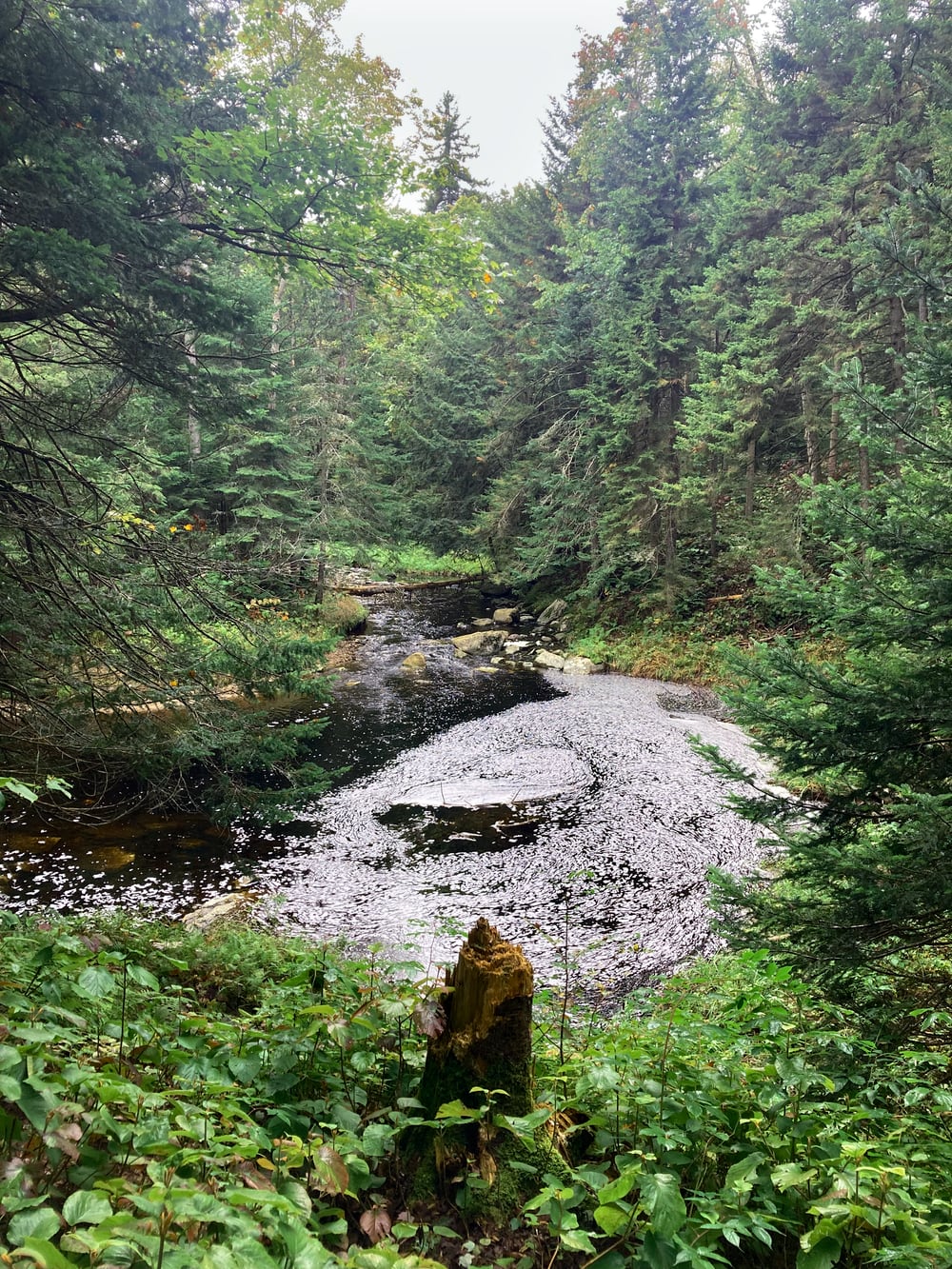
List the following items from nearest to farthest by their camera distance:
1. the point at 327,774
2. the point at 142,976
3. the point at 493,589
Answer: the point at 142,976
the point at 327,774
the point at 493,589

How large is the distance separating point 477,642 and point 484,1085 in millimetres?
17194

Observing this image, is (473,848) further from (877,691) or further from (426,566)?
(426,566)

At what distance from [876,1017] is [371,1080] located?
246 cm

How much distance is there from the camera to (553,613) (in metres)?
21.5

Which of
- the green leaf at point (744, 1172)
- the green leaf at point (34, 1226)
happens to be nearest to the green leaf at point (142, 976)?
the green leaf at point (34, 1226)

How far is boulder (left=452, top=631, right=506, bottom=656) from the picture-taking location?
19.0 m

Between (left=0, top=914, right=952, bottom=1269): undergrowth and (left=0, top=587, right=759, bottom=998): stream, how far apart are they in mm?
871

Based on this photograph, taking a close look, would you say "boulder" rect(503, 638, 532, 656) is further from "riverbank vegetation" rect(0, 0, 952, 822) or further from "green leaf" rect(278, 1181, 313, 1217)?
"green leaf" rect(278, 1181, 313, 1217)

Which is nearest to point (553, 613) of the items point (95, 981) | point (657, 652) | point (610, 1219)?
point (657, 652)

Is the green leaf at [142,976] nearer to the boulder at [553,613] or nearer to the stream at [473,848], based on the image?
the stream at [473,848]

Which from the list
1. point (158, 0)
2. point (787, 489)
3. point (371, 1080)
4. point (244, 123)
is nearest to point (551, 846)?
point (371, 1080)

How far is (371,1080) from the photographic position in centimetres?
252

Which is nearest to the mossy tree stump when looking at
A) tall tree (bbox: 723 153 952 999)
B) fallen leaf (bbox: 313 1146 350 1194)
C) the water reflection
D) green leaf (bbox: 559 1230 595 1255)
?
fallen leaf (bbox: 313 1146 350 1194)

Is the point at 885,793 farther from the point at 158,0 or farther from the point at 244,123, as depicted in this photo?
the point at 158,0
